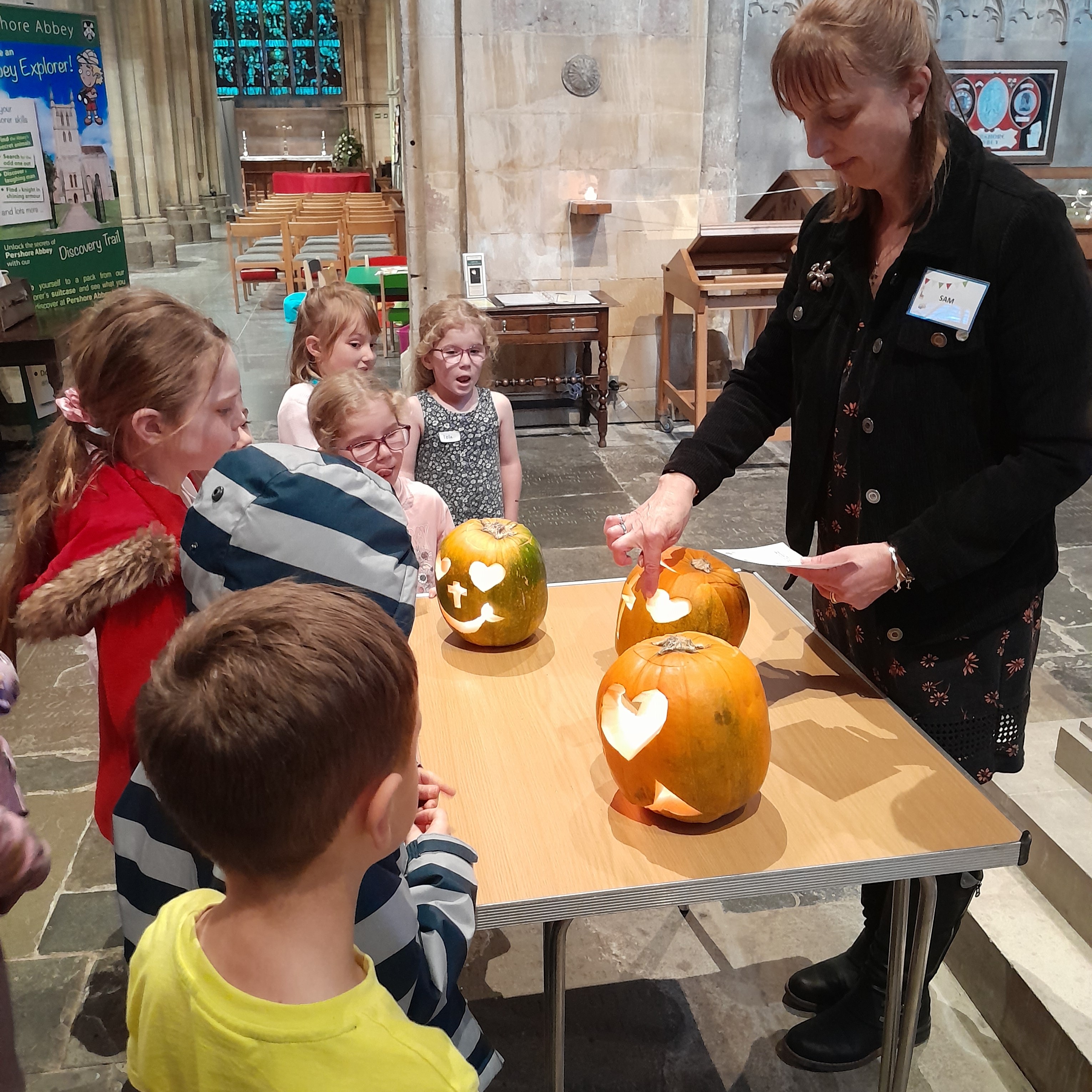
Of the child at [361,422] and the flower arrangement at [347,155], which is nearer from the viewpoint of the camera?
the child at [361,422]

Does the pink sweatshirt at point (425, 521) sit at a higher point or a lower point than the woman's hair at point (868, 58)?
lower

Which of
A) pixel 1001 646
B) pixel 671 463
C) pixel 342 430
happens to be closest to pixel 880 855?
pixel 1001 646

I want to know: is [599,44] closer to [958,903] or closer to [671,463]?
[671,463]

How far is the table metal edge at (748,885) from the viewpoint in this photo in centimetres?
126

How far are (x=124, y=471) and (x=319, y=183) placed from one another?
718 inches

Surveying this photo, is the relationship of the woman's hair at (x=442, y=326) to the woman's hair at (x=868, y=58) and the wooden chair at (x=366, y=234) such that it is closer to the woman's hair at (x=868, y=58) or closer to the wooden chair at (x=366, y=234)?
the woman's hair at (x=868, y=58)

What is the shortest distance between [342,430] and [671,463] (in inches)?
36.0

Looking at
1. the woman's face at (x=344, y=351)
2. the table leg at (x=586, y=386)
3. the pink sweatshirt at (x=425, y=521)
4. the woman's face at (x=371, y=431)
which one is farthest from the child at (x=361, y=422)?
the table leg at (x=586, y=386)

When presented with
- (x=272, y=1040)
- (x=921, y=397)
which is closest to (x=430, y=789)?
(x=272, y=1040)

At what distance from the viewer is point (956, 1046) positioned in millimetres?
2170

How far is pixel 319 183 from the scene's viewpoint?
60.2 feet

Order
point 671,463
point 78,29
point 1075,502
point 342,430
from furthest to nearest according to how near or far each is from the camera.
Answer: point 78,29 < point 1075,502 < point 342,430 < point 671,463

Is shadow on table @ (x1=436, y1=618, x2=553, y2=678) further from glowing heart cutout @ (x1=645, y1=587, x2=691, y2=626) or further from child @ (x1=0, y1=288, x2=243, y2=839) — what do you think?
child @ (x1=0, y1=288, x2=243, y2=839)

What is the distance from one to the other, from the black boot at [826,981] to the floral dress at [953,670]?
556 millimetres
